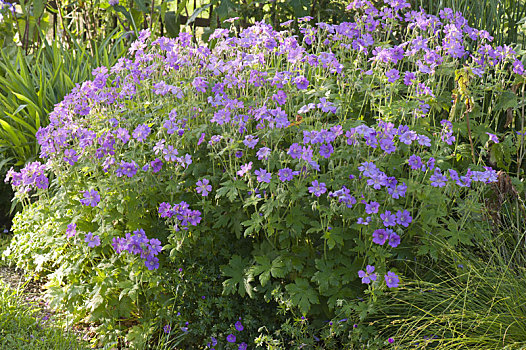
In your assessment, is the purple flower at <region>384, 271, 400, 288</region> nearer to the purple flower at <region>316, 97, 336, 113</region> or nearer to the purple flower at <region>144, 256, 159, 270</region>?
the purple flower at <region>316, 97, 336, 113</region>

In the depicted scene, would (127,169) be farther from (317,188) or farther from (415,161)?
(415,161)

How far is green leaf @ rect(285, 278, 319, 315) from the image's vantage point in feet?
7.77

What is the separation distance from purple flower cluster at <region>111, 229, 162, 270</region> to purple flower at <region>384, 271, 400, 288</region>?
100 cm

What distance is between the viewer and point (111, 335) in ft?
9.09

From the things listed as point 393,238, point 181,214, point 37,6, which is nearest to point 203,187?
point 181,214

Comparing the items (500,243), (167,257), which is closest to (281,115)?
(167,257)

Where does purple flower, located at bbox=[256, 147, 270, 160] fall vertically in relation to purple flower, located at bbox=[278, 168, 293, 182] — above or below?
above

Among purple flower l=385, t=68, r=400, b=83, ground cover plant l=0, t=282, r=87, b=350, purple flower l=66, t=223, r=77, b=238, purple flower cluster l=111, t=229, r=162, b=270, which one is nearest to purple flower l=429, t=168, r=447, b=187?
purple flower l=385, t=68, r=400, b=83

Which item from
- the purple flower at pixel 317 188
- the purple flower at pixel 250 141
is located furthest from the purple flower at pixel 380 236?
the purple flower at pixel 250 141

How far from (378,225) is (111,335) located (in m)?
1.40

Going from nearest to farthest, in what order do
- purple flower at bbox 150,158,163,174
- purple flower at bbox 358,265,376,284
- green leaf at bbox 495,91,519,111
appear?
purple flower at bbox 358,265,376,284
purple flower at bbox 150,158,163,174
green leaf at bbox 495,91,519,111

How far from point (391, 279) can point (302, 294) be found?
0.37 m

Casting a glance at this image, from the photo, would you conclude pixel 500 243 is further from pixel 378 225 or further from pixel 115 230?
pixel 115 230

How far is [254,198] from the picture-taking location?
2396 millimetres
